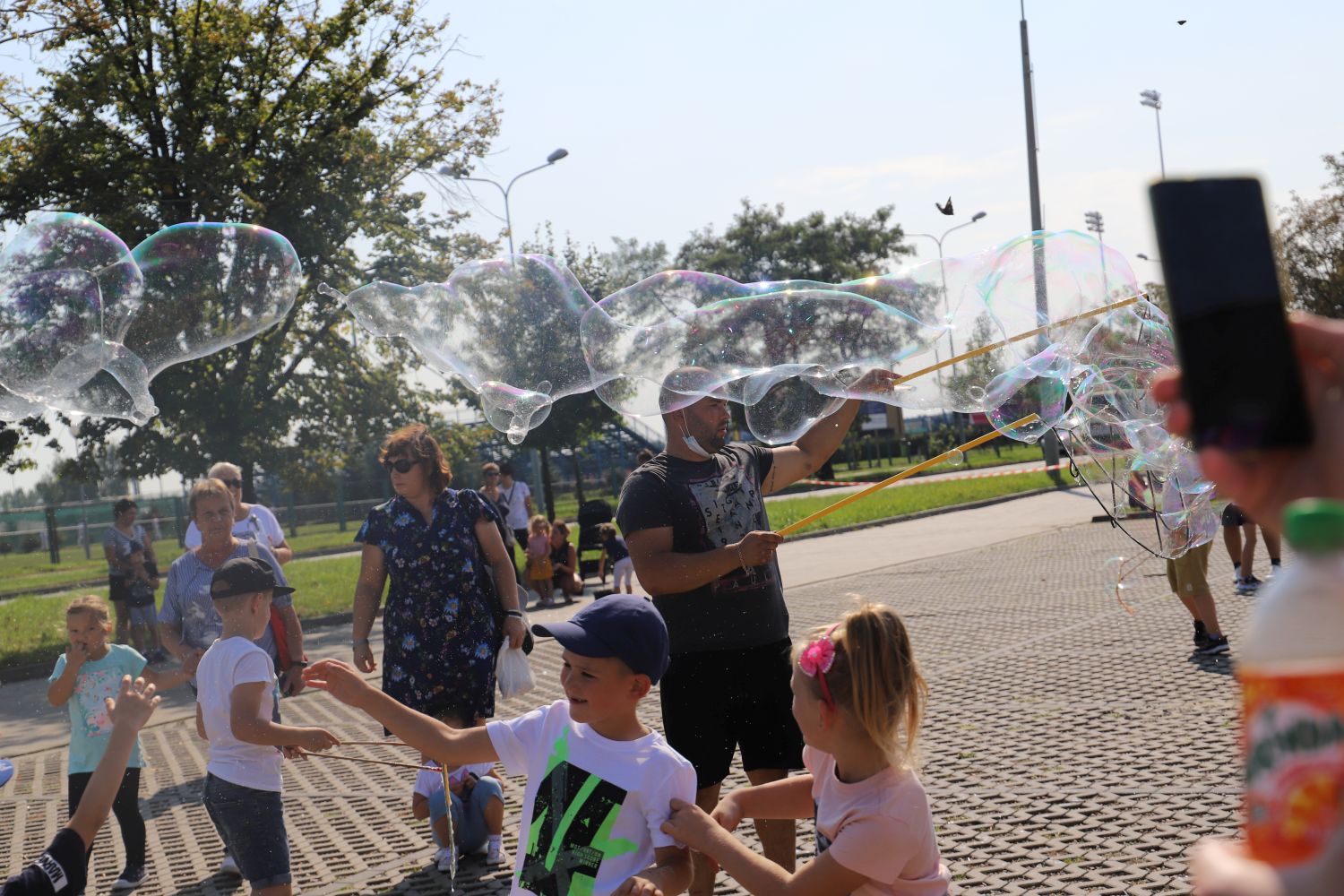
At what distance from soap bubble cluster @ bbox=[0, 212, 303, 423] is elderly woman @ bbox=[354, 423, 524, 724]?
5.07 ft

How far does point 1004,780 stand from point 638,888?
3.94 meters

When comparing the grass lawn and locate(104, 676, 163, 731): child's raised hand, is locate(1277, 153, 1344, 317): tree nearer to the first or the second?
the grass lawn

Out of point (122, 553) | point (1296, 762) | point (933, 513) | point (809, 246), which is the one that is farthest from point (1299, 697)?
point (809, 246)

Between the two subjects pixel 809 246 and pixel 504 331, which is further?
pixel 809 246

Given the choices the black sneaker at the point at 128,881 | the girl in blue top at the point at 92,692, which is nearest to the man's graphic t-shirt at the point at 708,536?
the girl in blue top at the point at 92,692

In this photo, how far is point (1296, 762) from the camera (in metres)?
0.80

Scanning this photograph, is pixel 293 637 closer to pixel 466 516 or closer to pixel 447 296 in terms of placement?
pixel 466 516

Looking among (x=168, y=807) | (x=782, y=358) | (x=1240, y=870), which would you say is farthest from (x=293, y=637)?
(x=1240, y=870)

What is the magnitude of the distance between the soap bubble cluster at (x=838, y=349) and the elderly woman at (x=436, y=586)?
0.47 m

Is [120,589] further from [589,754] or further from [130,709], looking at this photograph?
[589,754]

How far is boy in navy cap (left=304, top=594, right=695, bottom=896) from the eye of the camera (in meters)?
2.81

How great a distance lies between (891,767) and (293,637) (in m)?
3.89

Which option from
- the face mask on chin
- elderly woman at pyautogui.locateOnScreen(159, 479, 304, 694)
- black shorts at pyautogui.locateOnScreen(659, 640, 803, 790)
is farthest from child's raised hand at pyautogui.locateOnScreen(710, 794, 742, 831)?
elderly woman at pyautogui.locateOnScreen(159, 479, 304, 694)

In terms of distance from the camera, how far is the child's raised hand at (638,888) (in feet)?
8.07
